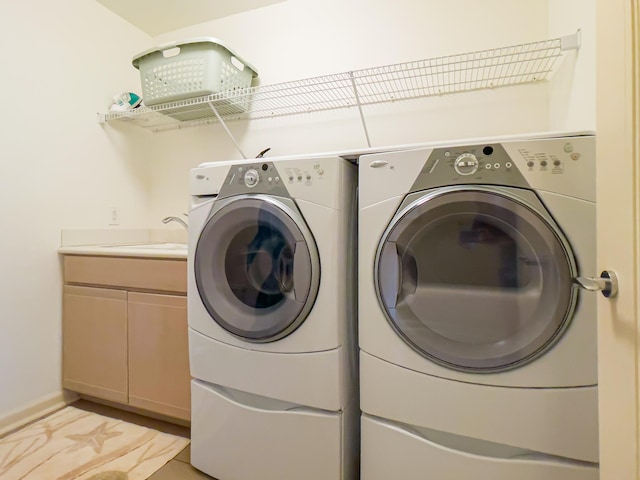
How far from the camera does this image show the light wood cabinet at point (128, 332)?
1.43 metres

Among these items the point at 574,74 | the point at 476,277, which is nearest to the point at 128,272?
the point at 476,277

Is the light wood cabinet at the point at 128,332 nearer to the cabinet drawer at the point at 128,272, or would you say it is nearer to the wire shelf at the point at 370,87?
the cabinet drawer at the point at 128,272

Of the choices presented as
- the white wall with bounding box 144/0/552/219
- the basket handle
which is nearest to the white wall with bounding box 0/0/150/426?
the white wall with bounding box 144/0/552/219

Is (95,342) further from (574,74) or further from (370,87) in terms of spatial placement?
(574,74)

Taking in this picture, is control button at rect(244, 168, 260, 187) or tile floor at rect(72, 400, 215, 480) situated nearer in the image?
control button at rect(244, 168, 260, 187)

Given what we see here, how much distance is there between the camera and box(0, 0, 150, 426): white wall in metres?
1.51

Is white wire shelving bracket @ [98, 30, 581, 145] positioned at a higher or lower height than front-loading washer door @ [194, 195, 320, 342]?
higher

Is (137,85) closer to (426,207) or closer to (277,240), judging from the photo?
(277,240)

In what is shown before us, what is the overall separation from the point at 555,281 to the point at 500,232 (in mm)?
167

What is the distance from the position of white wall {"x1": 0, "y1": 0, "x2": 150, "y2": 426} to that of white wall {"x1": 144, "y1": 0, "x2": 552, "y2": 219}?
0.45 metres

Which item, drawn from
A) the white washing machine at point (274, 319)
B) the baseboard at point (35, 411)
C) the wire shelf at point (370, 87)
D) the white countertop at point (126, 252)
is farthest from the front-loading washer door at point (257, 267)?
the baseboard at point (35, 411)

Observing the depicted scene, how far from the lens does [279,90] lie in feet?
5.81

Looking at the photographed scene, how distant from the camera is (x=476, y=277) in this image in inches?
34.6

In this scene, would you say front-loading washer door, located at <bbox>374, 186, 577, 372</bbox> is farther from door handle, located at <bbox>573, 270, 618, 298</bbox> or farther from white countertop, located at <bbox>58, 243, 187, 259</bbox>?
white countertop, located at <bbox>58, 243, 187, 259</bbox>
